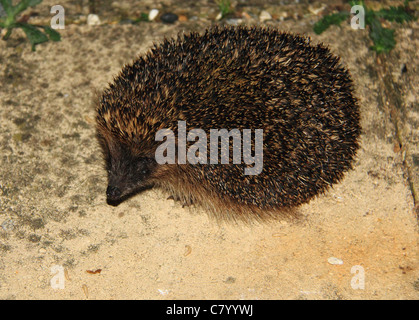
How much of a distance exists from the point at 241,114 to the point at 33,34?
299 centimetres

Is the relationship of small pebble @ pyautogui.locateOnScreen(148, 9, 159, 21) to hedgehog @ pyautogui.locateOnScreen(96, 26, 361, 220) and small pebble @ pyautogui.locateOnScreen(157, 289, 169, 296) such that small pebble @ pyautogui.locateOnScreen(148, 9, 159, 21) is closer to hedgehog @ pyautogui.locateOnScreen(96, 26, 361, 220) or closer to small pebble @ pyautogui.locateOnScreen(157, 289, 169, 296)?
hedgehog @ pyautogui.locateOnScreen(96, 26, 361, 220)

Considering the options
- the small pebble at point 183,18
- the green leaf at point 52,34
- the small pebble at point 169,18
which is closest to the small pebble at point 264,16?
the small pebble at point 183,18

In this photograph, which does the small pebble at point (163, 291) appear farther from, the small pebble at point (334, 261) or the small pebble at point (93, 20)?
the small pebble at point (93, 20)

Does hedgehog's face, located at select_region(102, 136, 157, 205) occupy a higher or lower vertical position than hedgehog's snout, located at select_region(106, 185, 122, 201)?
higher

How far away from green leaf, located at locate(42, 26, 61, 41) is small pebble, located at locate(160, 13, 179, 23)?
123 centimetres

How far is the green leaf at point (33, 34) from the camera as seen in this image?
5.25m

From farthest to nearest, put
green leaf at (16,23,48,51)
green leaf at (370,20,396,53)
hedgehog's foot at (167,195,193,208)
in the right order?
green leaf at (370,20,396,53)
green leaf at (16,23,48,51)
hedgehog's foot at (167,195,193,208)

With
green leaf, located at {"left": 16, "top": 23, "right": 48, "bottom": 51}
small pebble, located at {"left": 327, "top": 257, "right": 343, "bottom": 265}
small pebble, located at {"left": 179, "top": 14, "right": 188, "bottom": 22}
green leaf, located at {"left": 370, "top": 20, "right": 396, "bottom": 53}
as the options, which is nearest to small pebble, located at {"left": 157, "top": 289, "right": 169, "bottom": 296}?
small pebble, located at {"left": 327, "top": 257, "right": 343, "bottom": 265}

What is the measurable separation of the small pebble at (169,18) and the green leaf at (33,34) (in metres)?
1.38

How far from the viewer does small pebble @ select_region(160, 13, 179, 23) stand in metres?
5.57

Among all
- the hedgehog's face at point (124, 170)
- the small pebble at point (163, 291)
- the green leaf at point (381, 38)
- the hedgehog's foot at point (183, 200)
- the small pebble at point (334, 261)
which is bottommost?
the small pebble at point (163, 291)

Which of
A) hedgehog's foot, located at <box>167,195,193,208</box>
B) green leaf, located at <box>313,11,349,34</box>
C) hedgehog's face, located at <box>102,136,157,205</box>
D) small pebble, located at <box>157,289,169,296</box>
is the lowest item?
small pebble, located at <box>157,289,169,296</box>

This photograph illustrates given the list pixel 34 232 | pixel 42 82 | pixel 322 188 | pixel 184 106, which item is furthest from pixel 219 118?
pixel 42 82

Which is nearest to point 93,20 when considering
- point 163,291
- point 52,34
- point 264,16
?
point 52,34
